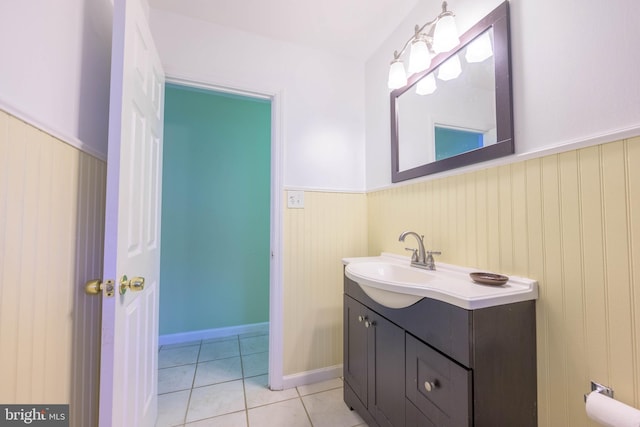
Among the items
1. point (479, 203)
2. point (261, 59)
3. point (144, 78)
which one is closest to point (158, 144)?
point (144, 78)

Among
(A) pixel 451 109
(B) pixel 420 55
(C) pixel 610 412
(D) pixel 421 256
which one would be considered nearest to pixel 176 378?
(D) pixel 421 256

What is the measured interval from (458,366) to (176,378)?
186cm

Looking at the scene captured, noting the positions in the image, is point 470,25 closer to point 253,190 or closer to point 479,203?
point 479,203

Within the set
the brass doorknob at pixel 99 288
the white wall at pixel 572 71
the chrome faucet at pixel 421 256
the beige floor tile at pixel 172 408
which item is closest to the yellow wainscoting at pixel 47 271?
the brass doorknob at pixel 99 288

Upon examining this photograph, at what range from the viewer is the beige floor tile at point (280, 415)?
4.50ft

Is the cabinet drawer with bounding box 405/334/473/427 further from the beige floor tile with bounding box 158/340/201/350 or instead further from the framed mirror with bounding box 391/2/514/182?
the beige floor tile with bounding box 158/340/201/350

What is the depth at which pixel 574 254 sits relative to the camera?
81 centimetres

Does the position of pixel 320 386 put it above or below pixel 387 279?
below

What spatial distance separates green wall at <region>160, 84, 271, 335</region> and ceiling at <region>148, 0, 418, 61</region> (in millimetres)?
863

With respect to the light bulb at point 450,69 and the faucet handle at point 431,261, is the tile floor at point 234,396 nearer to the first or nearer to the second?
the faucet handle at point 431,261

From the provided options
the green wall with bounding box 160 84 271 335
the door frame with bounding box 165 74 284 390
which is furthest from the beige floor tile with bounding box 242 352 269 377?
the green wall with bounding box 160 84 271 335

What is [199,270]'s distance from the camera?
2.41 metres

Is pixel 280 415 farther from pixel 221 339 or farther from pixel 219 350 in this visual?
pixel 221 339

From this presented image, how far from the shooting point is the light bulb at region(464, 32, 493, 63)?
3.60ft
